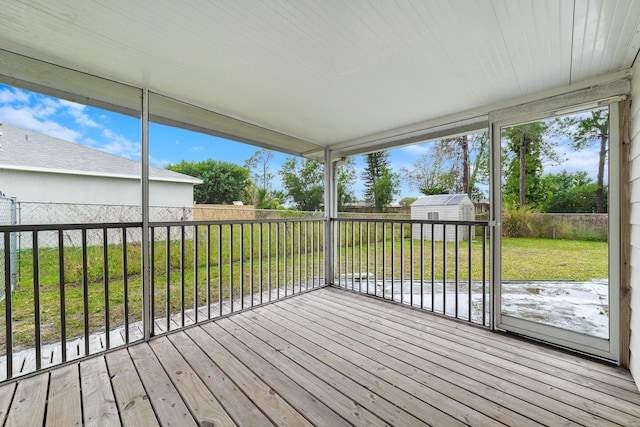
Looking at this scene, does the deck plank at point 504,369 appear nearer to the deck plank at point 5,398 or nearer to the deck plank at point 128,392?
the deck plank at point 128,392

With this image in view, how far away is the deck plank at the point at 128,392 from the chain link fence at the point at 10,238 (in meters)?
0.85

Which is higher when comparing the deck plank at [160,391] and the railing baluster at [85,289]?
the railing baluster at [85,289]

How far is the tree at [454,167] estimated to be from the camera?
2805mm

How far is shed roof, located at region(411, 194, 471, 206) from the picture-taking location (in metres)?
2.97

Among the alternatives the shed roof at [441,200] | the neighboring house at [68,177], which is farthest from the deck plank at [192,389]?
the shed roof at [441,200]

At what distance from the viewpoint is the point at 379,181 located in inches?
154

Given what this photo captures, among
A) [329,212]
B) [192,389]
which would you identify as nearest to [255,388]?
[192,389]

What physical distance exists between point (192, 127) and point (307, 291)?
255 centimetres

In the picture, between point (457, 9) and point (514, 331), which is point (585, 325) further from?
point (457, 9)

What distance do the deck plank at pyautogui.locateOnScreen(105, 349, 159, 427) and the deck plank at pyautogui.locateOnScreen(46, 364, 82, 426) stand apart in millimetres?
177

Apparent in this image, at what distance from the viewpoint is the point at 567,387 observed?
1.71 metres

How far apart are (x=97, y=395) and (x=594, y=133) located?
4024 mm

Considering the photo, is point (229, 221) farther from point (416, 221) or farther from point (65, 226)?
point (416, 221)

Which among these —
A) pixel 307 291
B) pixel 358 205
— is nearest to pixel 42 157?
pixel 307 291
